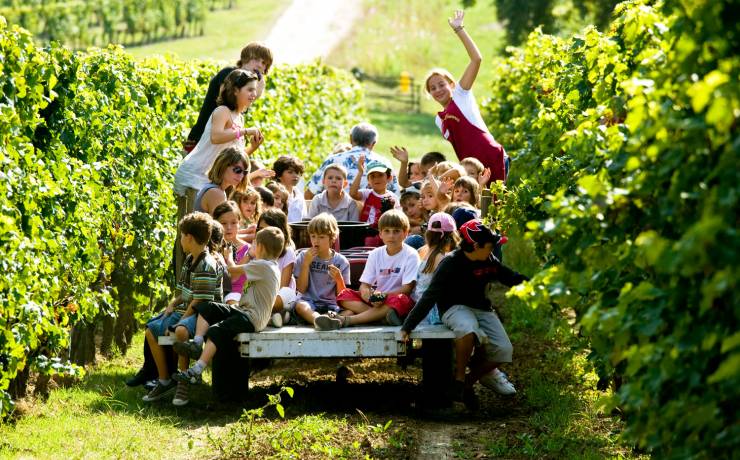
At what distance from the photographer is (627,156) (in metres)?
5.53

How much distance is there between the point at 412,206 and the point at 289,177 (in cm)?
144

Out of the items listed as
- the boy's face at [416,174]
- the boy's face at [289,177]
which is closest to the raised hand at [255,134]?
the boy's face at [289,177]

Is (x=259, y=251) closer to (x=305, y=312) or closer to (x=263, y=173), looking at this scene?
(x=305, y=312)

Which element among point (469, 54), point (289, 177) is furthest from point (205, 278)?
point (469, 54)

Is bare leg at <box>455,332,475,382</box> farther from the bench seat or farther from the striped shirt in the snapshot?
the striped shirt

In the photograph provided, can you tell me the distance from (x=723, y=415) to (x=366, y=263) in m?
5.52

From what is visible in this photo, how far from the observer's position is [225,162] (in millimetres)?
9828


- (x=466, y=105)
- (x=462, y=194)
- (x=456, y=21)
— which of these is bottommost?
(x=462, y=194)

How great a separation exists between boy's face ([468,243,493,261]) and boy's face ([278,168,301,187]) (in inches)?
149

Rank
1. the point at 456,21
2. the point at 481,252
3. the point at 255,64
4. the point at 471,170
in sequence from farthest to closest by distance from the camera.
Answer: the point at 456,21
the point at 471,170
the point at 255,64
the point at 481,252

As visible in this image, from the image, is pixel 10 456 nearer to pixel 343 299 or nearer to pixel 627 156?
pixel 343 299

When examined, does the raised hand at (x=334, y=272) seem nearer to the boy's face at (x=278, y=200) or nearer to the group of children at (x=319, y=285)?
the group of children at (x=319, y=285)

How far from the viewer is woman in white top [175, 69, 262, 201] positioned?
10.2 metres

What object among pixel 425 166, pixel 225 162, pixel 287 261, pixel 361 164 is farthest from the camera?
pixel 425 166
